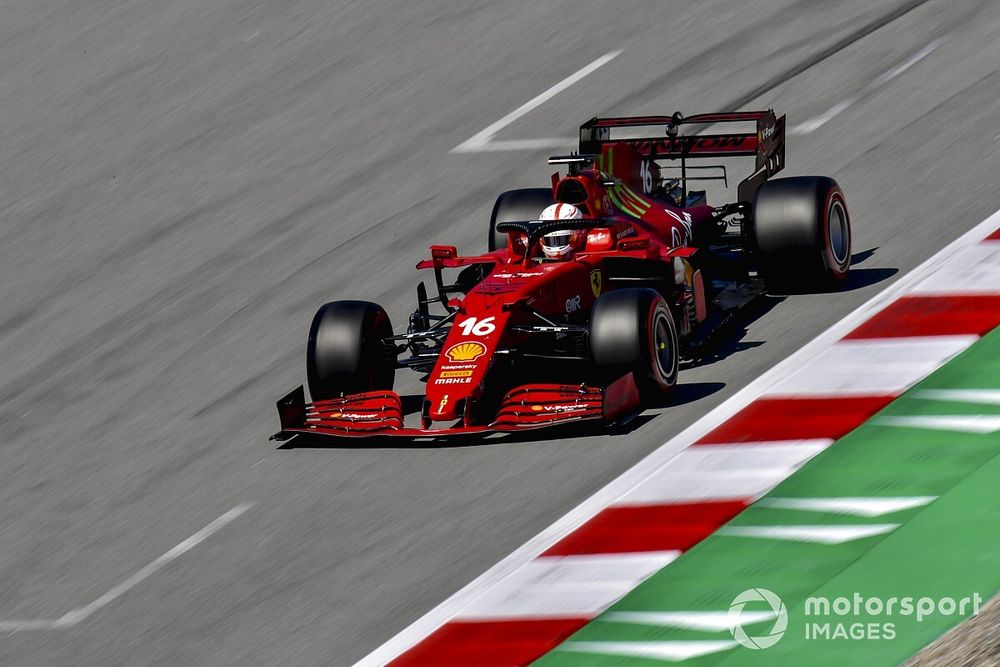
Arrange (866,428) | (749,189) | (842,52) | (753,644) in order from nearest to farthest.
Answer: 1. (753,644)
2. (866,428)
3. (749,189)
4. (842,52)

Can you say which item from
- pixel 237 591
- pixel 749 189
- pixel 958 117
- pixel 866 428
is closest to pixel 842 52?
pixel 958 117

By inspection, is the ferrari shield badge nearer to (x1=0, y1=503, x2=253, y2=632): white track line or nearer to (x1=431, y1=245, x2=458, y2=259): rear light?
(x1=431, y1=245, x2=458, y2=259): rear light

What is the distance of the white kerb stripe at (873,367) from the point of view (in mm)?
11453

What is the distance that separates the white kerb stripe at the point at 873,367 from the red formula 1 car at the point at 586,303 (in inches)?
38.7

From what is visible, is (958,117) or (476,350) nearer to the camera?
(476,350)

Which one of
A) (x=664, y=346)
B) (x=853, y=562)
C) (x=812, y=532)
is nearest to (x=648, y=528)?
(x=812, y=532)

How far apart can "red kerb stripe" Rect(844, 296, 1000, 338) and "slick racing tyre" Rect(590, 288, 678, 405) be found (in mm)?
1416

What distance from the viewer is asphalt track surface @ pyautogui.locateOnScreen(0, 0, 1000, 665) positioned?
11.1m

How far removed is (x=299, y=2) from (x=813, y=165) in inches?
405

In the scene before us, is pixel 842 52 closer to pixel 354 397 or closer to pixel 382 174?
pixel 382 174

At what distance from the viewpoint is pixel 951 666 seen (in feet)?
23.1

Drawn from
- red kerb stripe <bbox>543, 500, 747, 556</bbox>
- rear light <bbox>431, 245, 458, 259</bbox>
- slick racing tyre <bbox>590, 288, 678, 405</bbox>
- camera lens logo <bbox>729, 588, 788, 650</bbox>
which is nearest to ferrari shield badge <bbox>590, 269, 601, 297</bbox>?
slick racing tyre <bbox>590, 288, 678, 405</bbox>

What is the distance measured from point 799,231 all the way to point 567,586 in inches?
192

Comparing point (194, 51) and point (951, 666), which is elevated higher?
point (194, 51)
